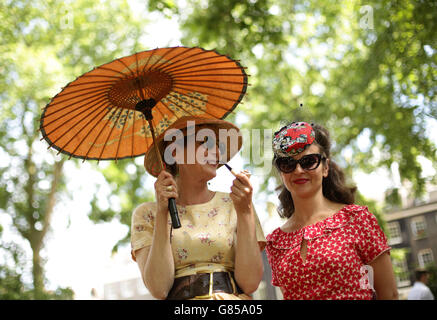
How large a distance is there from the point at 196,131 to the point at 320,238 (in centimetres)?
101

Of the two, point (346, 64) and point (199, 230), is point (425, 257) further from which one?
point (199, 230)

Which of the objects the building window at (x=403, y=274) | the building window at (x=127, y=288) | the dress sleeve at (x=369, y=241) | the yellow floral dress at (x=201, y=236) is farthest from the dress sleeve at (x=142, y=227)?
the building window at (x=127, y=288)

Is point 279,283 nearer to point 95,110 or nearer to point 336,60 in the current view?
point 95,110

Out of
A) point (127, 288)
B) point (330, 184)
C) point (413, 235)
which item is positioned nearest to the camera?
point (330, 184)

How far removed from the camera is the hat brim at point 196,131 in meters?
3.00

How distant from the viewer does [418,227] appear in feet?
42.1

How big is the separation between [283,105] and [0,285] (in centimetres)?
1079

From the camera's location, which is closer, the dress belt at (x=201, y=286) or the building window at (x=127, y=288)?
the dress belt at (x=201, y=286)

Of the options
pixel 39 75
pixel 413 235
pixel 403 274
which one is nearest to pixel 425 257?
pixel 403 274

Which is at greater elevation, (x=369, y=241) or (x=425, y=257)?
(x=425, y=257)

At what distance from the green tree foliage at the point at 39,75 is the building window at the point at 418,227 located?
879cm

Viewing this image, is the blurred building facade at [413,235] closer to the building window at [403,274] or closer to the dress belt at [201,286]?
the building window at [403,274]

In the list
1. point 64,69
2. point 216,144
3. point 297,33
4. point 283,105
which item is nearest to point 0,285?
point 64,69
